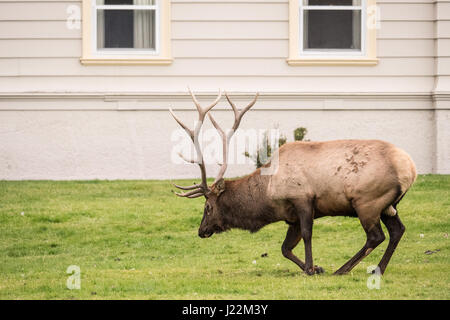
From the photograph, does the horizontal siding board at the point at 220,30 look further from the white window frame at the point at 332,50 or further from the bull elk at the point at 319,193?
the bull elk at the point at 319,193

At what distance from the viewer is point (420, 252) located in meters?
10.6

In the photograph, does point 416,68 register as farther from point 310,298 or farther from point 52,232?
point 310,298

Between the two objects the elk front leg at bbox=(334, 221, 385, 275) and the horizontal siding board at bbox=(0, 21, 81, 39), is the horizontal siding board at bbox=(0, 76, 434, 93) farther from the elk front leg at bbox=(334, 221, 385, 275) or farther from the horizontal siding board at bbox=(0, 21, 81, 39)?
the elk front leg at bbox=(334, 221, 385, 275)

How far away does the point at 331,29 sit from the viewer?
16.7m

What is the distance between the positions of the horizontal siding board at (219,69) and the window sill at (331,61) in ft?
0.28

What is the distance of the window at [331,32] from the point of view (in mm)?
16156

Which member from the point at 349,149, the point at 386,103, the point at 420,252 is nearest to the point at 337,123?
the point at 386,103

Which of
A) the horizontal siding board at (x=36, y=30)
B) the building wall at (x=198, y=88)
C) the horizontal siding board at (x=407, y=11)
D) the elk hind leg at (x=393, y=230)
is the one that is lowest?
the elk hind leg at (x=393, y=230)

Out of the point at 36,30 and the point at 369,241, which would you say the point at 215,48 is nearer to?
the point at 36,30

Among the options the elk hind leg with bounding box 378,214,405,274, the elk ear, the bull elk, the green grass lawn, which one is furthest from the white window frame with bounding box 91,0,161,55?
the elk hind leg with bounding box 378,214,405,274

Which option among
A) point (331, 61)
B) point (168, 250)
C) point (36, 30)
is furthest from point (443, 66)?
point (36, 30)

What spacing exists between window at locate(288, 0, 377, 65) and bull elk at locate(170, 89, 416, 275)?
6518mm

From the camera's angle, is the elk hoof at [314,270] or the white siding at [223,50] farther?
the white siding at [223,50]

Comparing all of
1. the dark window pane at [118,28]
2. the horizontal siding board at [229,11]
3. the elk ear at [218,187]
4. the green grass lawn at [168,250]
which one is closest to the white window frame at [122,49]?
the dark window pane at [118,28]
